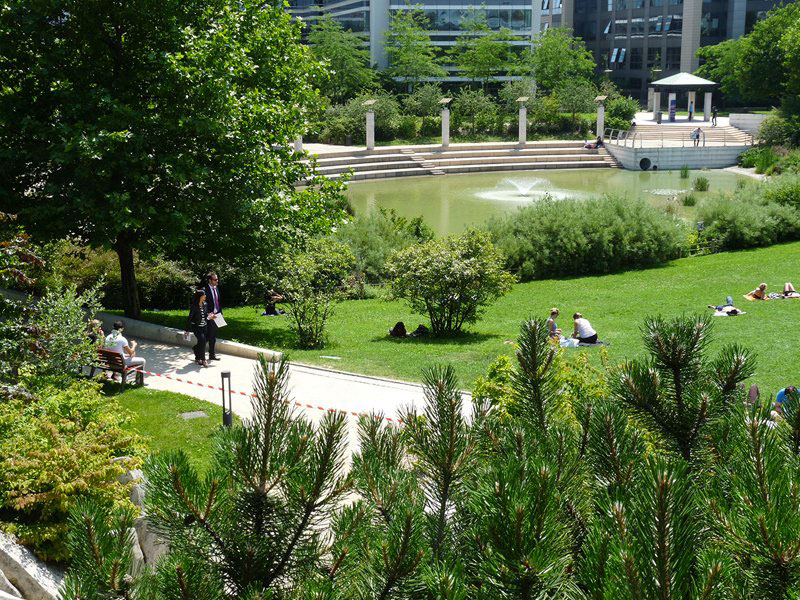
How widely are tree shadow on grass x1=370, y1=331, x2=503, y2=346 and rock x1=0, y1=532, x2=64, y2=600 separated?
10424mm

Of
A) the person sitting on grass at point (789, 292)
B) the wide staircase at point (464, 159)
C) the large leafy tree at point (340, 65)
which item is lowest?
the person sitting on grass at point (789, 292)

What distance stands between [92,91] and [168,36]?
1.67 meters

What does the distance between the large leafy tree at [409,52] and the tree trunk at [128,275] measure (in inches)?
2250

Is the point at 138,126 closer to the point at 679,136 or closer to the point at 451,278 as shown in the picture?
the point at 451,278

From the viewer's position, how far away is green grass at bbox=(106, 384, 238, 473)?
37.0 ft

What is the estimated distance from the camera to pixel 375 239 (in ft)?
85.6

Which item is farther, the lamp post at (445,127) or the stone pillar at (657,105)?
the stone pillar at (657,105)

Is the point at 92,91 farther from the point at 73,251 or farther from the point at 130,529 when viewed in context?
the point at 130,529

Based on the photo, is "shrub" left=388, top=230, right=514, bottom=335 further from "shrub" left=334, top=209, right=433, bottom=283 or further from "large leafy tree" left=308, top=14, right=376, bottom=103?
"large leafy tree" left=308, top=14, right=376, bottom=103

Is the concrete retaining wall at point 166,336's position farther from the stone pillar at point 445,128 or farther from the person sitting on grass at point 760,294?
the stone pillar at point 445,128

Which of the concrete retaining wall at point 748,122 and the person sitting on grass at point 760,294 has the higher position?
the concrete retaining wall at point 748,122

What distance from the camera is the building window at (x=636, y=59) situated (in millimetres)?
86525

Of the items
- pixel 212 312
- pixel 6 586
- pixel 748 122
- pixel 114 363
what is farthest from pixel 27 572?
pixel 748 122

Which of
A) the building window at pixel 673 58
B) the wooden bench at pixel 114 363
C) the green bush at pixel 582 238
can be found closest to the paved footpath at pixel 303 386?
the wooden bench at pixel 114 363
